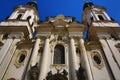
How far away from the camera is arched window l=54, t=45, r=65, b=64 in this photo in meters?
16.0

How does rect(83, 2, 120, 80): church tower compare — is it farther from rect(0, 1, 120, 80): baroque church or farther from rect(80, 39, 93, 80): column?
rect(80, 39, 93, 80): column

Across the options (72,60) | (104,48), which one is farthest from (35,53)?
(104,48)

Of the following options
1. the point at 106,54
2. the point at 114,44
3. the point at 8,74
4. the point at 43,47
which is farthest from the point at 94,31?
the point at 8,74

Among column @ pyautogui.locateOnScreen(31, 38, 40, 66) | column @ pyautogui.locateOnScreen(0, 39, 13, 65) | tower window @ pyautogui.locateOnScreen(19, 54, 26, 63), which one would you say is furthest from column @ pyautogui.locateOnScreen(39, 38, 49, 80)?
column @ pyautogui.locateOnScreen(0, 39, 13, 65)

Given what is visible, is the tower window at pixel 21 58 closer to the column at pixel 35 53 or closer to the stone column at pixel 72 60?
the column at pixel 35 53

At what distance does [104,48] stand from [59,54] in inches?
164

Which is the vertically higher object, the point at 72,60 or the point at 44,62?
the point at 72,60

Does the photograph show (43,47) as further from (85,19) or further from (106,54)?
(85,19)

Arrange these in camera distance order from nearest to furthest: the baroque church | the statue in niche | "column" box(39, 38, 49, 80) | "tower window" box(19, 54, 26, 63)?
the statue in niche
"column" box(39, 38, 49, 80)
the baroque church
"tower window" box(19, 54, 26, 63)

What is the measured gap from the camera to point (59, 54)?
16.9m

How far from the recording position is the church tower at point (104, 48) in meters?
14.7

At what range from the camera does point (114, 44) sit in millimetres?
17922

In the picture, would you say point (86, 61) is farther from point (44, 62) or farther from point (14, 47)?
point (14, 47)

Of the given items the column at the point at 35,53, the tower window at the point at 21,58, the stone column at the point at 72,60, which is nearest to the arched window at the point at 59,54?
the stone column at the point at 72,60
